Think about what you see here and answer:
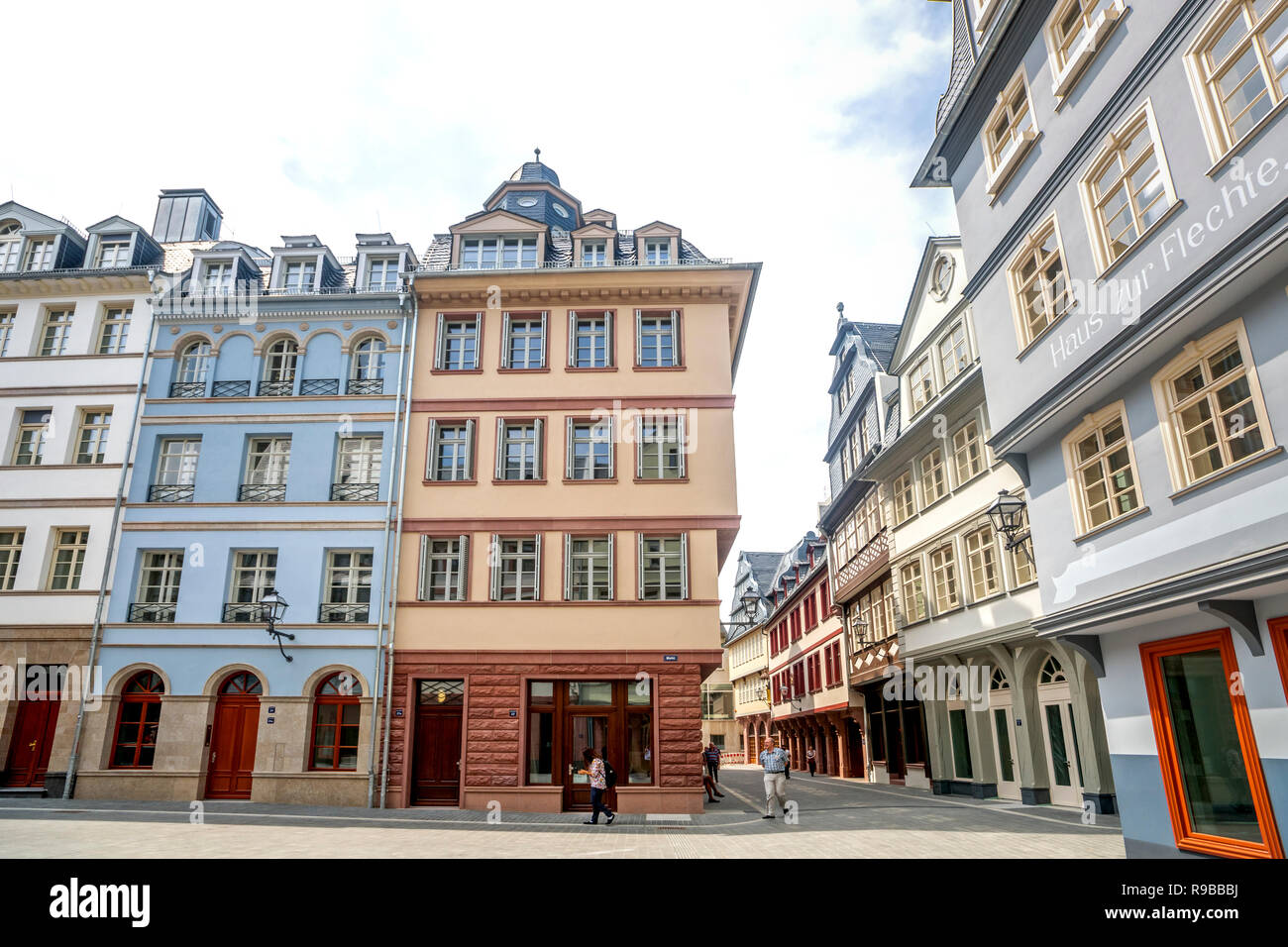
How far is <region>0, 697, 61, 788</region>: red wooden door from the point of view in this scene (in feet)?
69.4

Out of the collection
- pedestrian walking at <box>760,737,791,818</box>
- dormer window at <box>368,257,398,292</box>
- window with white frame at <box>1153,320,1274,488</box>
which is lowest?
pedestrian walking at <box>760,737,791,818</box>

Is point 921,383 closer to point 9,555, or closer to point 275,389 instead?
point 275,389

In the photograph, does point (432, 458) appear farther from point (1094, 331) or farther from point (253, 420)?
point (1094, 331)

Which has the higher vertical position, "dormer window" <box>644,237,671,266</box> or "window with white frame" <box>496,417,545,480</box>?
"dormer window" <box>644,237,671,266</box>

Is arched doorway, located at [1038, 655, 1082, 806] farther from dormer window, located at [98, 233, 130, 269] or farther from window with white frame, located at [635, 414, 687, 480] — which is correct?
dormer window, located at [98, 233, 130, 269]

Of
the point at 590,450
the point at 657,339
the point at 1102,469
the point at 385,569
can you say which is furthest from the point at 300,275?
the point at 1102,469

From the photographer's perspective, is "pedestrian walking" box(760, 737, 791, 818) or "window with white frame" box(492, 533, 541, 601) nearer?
"pedestrian walking" box(760, 737, 791, 818)

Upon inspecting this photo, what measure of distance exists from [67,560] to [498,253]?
586 inches

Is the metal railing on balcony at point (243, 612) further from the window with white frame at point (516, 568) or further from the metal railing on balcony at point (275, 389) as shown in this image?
the window with white frame at point (516, 568)

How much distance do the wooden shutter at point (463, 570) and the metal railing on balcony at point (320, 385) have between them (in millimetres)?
5958

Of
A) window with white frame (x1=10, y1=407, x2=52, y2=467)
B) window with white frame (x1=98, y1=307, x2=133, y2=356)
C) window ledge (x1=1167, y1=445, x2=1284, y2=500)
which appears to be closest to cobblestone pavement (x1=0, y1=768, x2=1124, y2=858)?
window ledge (x1=1167, y1=445, x2=1284, y2=500)

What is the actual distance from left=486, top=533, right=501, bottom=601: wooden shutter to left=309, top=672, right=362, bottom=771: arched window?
412 cm

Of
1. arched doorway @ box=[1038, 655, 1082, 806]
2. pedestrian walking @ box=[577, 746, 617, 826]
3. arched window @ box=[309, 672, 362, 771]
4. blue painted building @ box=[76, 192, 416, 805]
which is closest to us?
pedestrian walking @ box=[577, 746, 617, 826]
